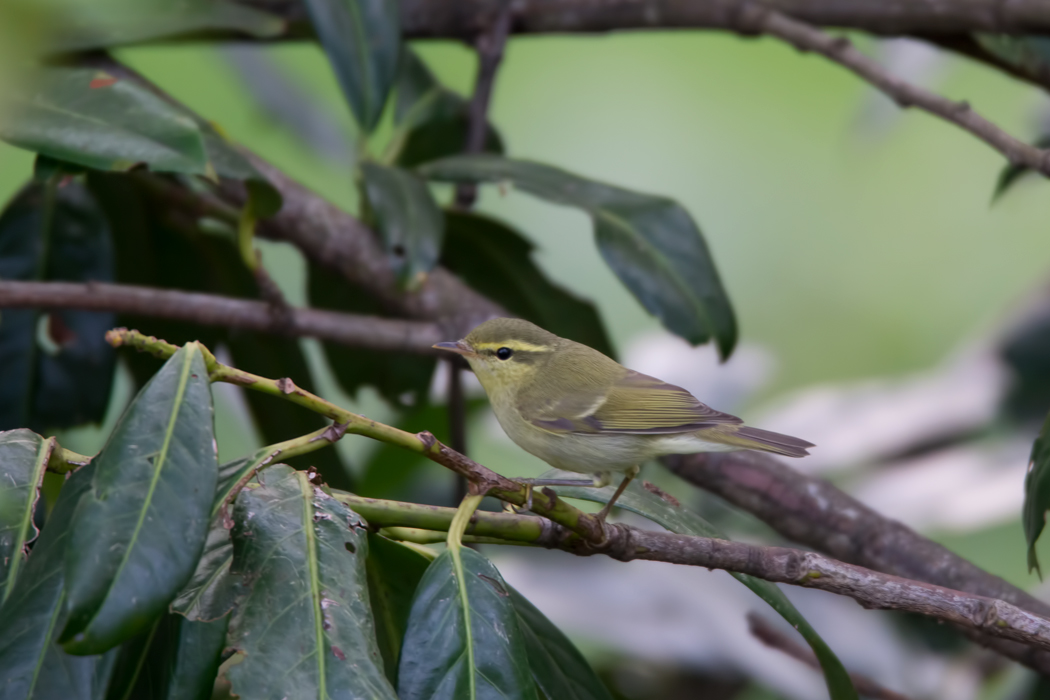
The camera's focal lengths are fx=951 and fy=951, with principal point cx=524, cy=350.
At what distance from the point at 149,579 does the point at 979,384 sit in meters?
2.38

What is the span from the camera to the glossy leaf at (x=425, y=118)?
2.29m

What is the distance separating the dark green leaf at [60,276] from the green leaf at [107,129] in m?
0.49

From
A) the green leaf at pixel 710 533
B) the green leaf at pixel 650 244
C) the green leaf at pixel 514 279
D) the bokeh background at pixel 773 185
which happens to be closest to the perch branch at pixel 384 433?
the green leaf at pixel 710 533

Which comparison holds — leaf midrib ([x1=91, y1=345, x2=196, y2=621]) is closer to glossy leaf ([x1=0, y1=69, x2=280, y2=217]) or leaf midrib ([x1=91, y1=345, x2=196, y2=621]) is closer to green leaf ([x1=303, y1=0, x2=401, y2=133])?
glossy leaf ([x1=0, y1=69, x2=280, y2=217])

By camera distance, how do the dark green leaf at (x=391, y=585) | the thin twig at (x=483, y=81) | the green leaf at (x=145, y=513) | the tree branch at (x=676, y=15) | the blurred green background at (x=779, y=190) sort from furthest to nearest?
the blurred green background at (x=779, y=190)
the thin twig at (x=483, y=81)
the tree branch at (x=676, y=15)
the dark green leaf at (x=391, y=585)
the green leaf at (x=145, y=513)

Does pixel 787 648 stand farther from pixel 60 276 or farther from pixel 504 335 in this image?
pixel 60 276

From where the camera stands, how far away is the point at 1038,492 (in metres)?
1.17

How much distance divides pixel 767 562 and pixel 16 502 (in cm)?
76

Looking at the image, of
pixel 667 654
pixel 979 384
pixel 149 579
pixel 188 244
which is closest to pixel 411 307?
pixel 188 244

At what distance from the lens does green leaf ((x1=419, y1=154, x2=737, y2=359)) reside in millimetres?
1735

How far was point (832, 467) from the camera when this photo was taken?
2.70 meters

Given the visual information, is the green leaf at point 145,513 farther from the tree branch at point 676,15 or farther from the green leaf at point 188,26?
Answer: the tree branch at point 676,15

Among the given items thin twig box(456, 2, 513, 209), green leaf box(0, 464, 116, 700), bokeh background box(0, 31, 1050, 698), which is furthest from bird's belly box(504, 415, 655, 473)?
bokeh background box(0, 31, 1050, 698)

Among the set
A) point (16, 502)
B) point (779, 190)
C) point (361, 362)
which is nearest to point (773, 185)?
point (779, 190)
